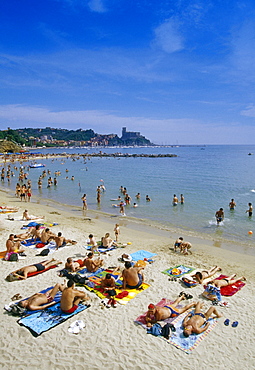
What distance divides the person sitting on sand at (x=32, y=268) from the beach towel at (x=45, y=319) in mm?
1992

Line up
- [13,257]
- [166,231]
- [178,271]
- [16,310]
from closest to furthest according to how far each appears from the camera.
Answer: [16,310] < [178,271] < [13,257] < [166,231]

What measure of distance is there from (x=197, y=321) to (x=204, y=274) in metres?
2.75

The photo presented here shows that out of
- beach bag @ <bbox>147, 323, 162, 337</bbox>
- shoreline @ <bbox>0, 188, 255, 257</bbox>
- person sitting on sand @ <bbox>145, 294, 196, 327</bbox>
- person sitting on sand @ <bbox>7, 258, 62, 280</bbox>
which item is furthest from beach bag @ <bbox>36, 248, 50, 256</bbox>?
shoreline @ <bbox>0, 188, 255, 257</bbox>

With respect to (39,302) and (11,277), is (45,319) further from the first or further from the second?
(11,277)

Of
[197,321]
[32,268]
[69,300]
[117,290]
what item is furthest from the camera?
[32,268]

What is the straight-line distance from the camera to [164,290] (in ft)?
23.7

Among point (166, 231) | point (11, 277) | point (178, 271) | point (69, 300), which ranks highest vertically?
point (69, 300)

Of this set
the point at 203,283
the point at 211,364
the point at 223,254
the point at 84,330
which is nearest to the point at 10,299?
the point at 84,330

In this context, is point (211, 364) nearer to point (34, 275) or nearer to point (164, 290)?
point (164, 290)

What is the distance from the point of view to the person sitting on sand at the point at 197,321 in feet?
17.6

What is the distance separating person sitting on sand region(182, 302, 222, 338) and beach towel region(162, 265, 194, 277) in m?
2.11

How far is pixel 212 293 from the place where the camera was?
22.5 feet

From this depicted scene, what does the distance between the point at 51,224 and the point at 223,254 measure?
8.68m

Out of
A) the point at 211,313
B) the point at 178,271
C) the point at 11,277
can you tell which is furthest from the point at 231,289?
the point at 11,277
